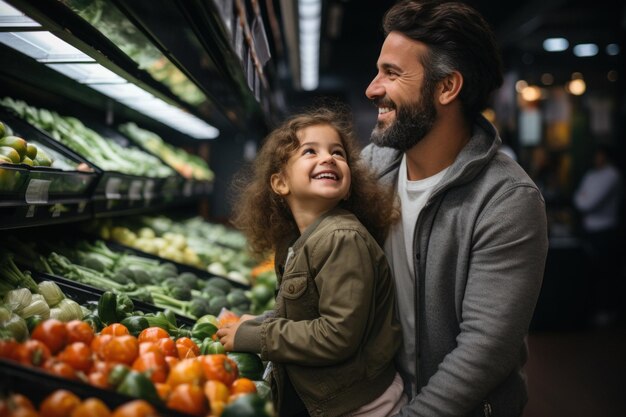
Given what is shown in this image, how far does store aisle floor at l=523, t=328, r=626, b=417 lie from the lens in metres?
4.32

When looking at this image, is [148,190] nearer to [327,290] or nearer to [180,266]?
[180,266]

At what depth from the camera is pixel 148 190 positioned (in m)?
3.32

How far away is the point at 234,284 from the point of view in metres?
3.29

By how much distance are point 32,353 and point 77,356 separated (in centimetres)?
10

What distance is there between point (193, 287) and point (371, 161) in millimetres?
1257

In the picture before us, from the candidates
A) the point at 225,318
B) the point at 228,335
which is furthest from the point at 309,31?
the point at 228,335

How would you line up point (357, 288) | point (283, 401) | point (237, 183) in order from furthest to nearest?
1. point (237, 183)
2. point (283, 401)
3. point (357, 288)

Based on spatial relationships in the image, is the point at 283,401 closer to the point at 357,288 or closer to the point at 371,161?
the point at 357,288

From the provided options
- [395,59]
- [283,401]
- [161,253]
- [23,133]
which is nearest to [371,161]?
[395,59]

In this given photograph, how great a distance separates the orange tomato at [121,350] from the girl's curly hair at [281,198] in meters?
0.83

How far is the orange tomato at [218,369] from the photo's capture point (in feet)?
4.79

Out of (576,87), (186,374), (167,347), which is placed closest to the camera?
(186,374)

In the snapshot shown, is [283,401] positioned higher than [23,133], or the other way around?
[23,133]

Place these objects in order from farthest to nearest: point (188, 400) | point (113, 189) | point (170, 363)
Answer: point (113, 189) < point (170, 363) < point (188, 400)
